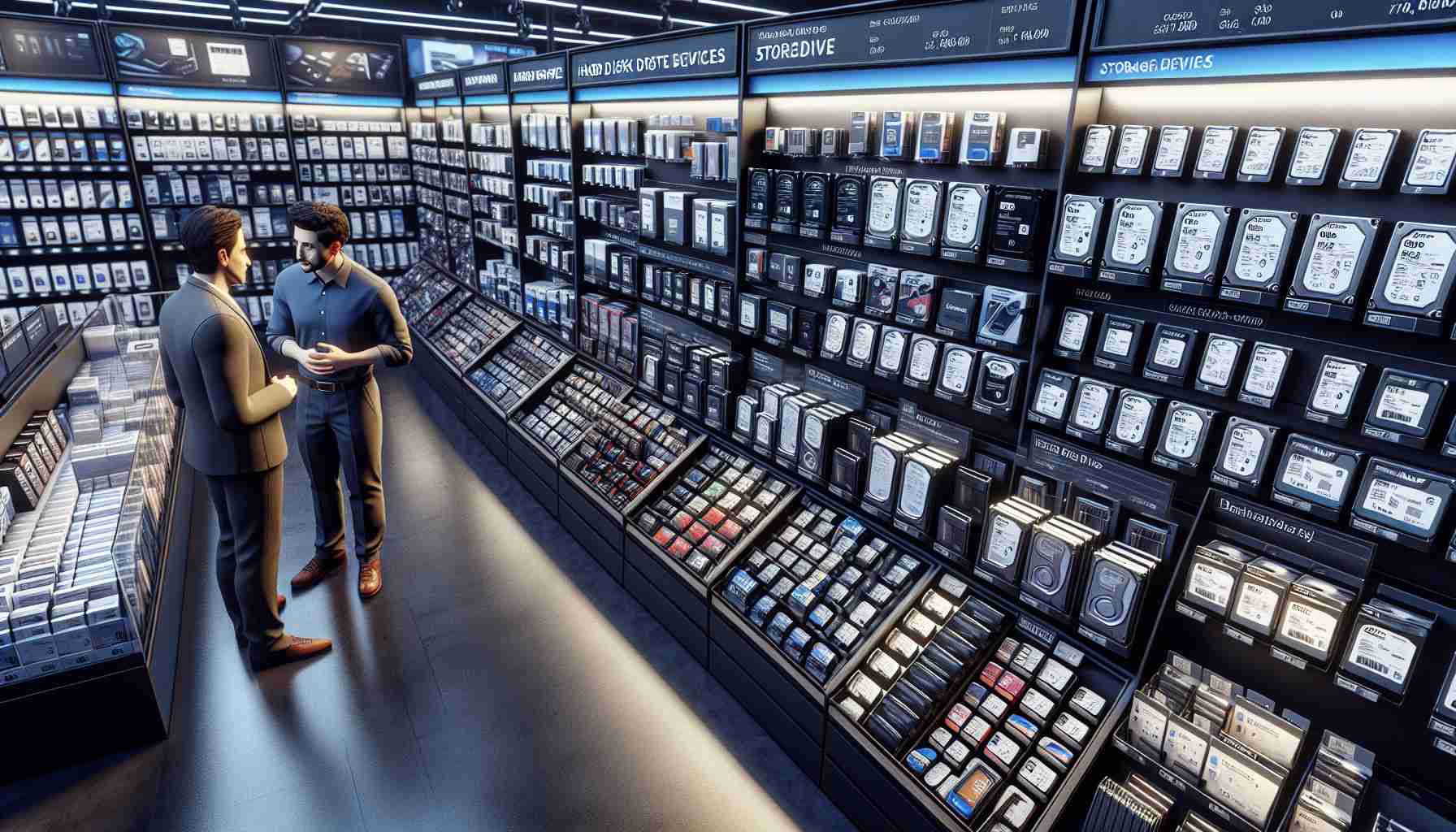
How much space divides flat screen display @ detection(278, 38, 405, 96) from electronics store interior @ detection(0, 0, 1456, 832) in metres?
4.77

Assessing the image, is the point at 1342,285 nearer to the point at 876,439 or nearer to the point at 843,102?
the point at 876,439

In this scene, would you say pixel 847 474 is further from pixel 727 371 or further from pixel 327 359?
pixel 327 359

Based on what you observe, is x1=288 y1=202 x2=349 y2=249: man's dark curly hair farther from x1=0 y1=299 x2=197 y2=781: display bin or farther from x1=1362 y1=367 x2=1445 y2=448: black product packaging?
x1=1362 y1=367 x2=1445 y2=448: black product packaging

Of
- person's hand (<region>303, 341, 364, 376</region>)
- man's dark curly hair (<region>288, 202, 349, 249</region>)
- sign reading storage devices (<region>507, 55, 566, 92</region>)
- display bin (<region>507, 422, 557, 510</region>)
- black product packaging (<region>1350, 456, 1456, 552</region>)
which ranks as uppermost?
sign reading storage devices (<region>507, 55, 566, 92</region>)

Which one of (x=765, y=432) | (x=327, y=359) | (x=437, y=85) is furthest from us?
(x=437, y=85)

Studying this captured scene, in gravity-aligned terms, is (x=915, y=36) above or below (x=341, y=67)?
below

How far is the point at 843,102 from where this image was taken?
3451 mm

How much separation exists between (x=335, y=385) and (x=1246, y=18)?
399 centimetres

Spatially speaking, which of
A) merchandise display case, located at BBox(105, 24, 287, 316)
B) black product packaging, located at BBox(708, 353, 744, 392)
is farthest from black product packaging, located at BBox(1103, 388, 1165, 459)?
merchandise display case, located at BBox(105, 24, 287, 316)

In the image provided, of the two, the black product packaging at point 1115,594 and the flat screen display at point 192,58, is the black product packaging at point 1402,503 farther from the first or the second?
the flat screen display at point 192,58

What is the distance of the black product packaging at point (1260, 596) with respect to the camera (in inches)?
83.8

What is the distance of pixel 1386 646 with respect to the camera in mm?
1957

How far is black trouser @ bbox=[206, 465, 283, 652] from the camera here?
3.20 meters

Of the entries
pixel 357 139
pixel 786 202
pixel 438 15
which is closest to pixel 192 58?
pixel 357 139
